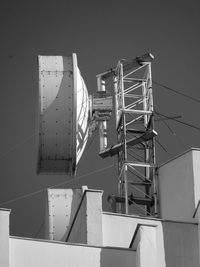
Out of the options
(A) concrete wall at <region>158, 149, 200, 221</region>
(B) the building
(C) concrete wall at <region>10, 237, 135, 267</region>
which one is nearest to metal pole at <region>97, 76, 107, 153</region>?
(B) the building

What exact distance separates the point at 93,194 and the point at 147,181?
25.1 ft

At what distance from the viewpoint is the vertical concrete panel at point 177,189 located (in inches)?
2217

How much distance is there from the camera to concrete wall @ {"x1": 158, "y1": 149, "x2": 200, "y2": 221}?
2208 inches

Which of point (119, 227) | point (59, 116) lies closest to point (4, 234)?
point (119, 227)

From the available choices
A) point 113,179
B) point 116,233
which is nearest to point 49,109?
point 116,233

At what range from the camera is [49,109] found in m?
57.4

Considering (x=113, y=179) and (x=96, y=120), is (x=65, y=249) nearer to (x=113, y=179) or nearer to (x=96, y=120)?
(x=96, y=120)

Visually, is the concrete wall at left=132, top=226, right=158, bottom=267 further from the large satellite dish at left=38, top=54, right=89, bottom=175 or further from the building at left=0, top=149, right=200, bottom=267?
the large satellite dish at left=38, top=54, right=89, bottom=175

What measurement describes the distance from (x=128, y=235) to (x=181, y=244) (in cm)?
190

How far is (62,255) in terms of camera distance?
52375mm

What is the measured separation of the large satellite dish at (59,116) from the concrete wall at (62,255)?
559 centimetres

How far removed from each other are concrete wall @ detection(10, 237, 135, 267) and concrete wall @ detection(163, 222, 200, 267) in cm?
187

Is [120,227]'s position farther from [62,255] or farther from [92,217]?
[62,255]

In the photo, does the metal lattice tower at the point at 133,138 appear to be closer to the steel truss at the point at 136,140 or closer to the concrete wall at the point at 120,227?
the steel truss at the point at 136,140
